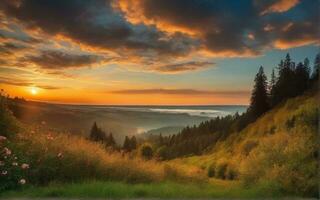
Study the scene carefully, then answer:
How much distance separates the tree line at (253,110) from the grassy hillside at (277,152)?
4.9 inches

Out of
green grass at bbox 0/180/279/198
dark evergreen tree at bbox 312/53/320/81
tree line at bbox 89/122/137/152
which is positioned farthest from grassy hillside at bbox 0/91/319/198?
dark evergreen tree at bbox 312/53/320/81

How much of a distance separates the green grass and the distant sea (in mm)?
Result: 1222

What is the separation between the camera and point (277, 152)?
10195 millimetres

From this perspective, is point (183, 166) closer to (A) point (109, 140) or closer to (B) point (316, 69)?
(A) point (109, 140)

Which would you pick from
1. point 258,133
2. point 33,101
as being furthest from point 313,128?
point 33,101

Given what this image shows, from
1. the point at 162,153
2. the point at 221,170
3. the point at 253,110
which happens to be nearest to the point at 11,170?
the point at 162,153

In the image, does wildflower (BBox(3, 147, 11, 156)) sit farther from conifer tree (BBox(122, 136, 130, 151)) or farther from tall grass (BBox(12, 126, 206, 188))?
conifer tree (BBox(122, 136, 130, 151))

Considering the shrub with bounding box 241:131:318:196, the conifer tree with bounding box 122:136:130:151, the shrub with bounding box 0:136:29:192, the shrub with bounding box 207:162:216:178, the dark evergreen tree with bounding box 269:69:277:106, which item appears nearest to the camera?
the shrub with bounding box 0:136:29:192

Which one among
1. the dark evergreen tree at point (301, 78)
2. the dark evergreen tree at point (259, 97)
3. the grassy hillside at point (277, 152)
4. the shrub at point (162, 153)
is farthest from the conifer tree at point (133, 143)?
the dark evergreen tree at point (301, 78)

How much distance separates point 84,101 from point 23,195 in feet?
6.49

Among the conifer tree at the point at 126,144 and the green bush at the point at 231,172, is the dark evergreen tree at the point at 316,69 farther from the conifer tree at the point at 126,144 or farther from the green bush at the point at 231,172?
the conifer tree at the point at 126,144

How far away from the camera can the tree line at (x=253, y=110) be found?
10.1 m

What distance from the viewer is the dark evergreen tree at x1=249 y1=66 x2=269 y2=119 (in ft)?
33.7

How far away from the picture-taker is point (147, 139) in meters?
10.6
